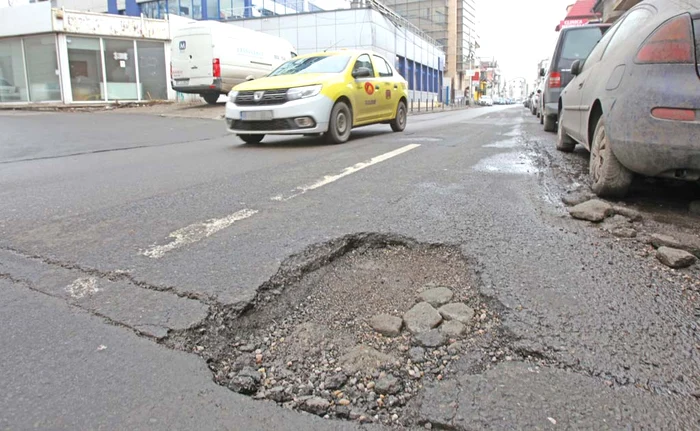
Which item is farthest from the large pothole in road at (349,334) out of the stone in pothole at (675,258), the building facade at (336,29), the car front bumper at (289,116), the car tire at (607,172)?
the building facade at (336,29)

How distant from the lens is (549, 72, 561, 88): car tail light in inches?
404

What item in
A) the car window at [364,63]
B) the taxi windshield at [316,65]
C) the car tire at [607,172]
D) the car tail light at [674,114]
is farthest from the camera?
the car window at [364,63]

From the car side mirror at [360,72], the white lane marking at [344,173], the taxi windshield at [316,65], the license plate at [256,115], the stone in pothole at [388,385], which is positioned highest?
the taxi windshield at [316,65]

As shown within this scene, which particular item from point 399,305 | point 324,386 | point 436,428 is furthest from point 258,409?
point 399,305

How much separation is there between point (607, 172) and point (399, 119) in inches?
301

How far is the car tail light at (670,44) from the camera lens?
338 centimetres

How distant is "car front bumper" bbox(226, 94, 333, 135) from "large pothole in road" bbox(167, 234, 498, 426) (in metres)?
5.47

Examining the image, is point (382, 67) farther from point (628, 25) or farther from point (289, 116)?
point (628, 25)

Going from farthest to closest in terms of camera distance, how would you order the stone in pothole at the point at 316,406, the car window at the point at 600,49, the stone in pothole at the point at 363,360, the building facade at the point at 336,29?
the building facade at the point at 336,29, the car window at the point at 600,49, the stone in pothole at the point at 363,360, the stone in pothole at the point at 316,406

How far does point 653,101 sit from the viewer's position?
3.45m

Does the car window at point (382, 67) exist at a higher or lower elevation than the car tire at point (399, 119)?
higher

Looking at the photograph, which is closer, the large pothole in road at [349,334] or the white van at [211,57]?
the large pothole in road at [349,334]

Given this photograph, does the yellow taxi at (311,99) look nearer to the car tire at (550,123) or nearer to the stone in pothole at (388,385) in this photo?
the car tire at (550,123)

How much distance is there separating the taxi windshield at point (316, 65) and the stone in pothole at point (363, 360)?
764 cm
